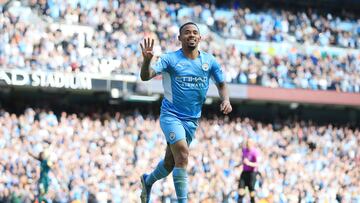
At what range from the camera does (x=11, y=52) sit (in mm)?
22703

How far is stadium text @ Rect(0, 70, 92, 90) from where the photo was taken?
23.0 meters

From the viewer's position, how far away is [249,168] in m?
17.4

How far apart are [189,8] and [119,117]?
654cm

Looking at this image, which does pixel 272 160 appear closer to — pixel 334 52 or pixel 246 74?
pixel 246 74

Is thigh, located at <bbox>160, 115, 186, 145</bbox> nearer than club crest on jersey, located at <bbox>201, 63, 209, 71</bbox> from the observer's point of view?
Yes

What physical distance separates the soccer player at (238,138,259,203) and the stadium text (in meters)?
8.03

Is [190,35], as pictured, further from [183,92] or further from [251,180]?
[251,180]

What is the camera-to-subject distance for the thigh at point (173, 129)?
9.45 meters

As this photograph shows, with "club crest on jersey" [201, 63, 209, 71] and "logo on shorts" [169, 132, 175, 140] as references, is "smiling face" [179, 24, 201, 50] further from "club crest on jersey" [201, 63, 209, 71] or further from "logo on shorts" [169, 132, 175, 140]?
"logo on shorts" [169, 132, 175, 140]

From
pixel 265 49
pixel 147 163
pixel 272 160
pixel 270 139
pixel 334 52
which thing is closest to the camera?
pixel 147 163

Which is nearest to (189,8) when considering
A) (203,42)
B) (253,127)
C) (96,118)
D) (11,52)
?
(203,42)

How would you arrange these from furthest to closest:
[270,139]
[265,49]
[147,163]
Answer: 1. [265,49]
2. [270,139]
3. [147,163]

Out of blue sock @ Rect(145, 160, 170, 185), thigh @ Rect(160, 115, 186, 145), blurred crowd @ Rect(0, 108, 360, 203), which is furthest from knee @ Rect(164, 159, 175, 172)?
blurred crowd @ Rect(0, 108, 360, 203)

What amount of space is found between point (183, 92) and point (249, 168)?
8.10 metres
